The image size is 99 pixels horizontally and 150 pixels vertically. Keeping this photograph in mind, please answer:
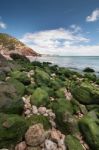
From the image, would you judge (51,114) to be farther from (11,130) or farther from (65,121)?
(11,130)

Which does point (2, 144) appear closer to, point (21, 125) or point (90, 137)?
point (21, 125)

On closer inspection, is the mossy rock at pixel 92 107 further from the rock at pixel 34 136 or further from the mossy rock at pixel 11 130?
the mossy rock at pixel 11 130

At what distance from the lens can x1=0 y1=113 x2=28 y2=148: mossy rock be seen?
5496 mm

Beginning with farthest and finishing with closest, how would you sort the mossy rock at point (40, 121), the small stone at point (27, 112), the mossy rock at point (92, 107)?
the mossy rock at point (92, 107), the small stone at point (27, 112), the mossy rock at point (40, 121)

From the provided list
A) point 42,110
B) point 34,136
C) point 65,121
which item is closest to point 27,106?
point 42,110

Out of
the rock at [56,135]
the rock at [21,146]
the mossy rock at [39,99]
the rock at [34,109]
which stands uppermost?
the mossy rock at [39,99]

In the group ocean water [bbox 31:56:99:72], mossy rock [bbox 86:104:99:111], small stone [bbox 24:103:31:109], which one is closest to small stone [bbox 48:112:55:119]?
small stone [bbox 24:103:31:109]

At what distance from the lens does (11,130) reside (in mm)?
5574

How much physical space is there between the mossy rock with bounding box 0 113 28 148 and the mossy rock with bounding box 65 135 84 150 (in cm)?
124

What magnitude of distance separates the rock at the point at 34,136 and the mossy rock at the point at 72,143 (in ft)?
2.29

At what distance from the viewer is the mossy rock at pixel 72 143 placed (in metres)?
5.54

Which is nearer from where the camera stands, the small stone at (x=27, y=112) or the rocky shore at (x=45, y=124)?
the rocky shore at (x=45, y=124)

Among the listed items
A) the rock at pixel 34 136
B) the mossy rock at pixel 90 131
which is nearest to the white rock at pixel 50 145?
the rock at pixel 34 136

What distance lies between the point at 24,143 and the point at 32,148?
313 millimetres
